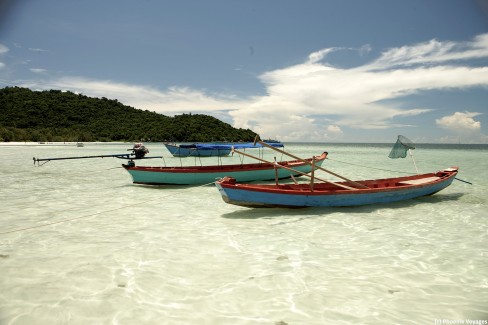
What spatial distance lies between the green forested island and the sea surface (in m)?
84.4

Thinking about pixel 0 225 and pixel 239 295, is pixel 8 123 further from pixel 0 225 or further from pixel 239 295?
pixel 239 295

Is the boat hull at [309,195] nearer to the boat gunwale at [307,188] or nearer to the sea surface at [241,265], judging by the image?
the boat gunwale at [307,188]

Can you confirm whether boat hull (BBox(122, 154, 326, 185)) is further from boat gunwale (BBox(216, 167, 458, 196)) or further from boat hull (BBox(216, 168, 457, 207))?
boat hull (BBox(216, 168, 457, 207))

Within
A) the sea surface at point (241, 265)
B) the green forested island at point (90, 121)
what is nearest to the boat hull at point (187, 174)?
the sea surface at point (241, 265)

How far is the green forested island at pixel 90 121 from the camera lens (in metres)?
94.9

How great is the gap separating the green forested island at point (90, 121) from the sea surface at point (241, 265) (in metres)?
84.4

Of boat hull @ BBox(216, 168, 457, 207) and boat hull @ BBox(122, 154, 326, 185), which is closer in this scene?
boat hull @ BBox(216, 168, 457, 207)

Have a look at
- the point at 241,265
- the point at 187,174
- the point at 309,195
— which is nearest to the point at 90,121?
the point at 187,174

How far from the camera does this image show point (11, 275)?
5688mm

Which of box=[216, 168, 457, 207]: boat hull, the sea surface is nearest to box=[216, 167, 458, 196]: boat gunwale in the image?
box=[216, 168, 457, 207]: boat hull

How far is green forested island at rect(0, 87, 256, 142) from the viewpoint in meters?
94.9

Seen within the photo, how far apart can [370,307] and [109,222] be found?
8.23 m

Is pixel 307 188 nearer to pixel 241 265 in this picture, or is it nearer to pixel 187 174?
pixel 241 265

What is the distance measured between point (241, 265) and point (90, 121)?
12752cm
